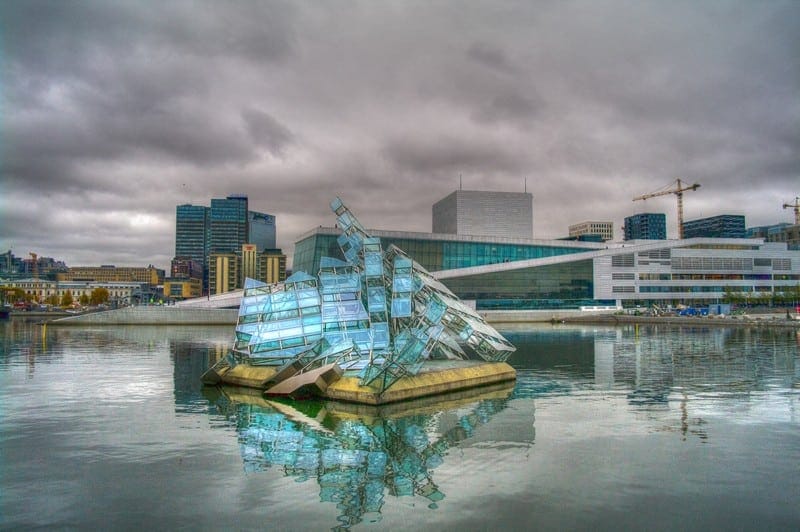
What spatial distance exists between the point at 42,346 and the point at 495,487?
8147 cm

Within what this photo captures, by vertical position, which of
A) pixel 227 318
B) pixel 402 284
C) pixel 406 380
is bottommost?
pixel 406 380

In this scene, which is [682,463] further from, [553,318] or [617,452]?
[553,318]

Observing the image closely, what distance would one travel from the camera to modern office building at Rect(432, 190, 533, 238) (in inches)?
7195

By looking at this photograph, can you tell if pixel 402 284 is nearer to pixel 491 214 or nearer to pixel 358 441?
pixel 358 441

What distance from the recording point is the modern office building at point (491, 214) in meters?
183

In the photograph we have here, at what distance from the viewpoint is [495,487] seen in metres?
22.7

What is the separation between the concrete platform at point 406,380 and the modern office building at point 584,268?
96.8 metres

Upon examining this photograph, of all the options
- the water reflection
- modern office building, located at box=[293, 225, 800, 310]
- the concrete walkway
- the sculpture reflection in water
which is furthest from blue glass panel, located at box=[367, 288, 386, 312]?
the concrete walkway

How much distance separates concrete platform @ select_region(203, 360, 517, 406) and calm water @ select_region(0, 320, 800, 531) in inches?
61.2

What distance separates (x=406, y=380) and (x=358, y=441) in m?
11.3

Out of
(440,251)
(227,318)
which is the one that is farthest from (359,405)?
(440,251)

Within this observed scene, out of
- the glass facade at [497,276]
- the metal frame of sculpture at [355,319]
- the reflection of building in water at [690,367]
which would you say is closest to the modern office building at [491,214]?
the glass facade at [497,276]

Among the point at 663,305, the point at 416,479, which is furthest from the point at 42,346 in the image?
the point at 663,305

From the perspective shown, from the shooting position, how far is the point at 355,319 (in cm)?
4803
